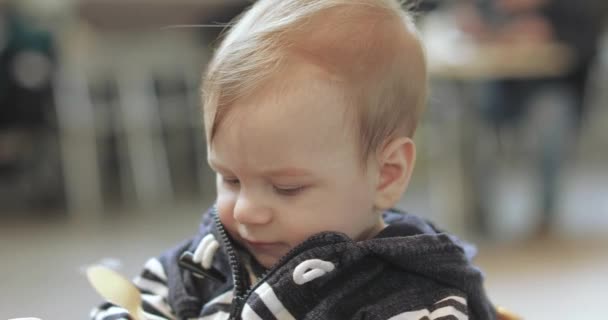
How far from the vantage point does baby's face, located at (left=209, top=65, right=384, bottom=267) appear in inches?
26.1

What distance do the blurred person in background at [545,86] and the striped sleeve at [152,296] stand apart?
1762 millimetres

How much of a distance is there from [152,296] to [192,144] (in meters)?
2.84

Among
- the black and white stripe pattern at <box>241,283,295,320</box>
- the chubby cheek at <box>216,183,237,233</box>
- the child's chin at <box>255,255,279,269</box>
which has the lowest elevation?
the black and white stripe pattern at <box>241,283,295,320</box>

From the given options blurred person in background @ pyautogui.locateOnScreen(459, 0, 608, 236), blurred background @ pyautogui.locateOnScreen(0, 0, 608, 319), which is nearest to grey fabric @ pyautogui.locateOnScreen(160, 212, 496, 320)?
blurred background @ pyautogui.locateOnScreen(0, 0, 608, 319)

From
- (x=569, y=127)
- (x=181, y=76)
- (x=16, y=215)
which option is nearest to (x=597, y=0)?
(x=569, y=127)

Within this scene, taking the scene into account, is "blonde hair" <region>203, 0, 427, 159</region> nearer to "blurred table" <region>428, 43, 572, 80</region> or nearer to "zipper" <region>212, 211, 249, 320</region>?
"zipper" <region>212, 211, 249, 320</region>

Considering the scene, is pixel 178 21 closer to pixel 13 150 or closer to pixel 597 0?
pixel 13 150

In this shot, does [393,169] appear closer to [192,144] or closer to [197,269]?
[197,269]

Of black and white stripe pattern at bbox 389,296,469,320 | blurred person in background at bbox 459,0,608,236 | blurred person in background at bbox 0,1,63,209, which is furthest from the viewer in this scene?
blurred person in background at bbox 0,1,63,209

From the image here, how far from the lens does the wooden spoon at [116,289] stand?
2.35ft

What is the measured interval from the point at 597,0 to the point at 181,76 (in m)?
1.81

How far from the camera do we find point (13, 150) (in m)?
2.93

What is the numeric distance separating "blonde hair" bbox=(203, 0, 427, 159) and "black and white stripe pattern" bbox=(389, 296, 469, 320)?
0.15 m

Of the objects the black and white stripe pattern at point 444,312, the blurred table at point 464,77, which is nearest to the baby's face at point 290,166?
the black and white stripe pattern at point 444,312
